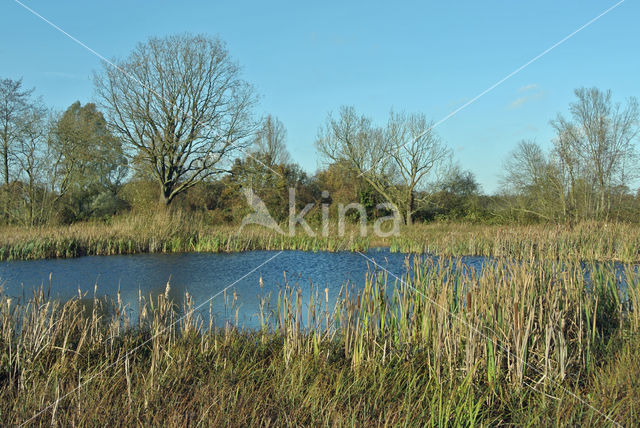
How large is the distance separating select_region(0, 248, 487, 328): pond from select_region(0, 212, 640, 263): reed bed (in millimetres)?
857

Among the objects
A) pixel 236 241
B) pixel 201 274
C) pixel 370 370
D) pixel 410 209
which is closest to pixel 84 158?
pixel 236 241

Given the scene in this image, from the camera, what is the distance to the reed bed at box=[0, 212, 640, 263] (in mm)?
12586

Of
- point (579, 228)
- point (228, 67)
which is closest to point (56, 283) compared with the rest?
point (579, 228)

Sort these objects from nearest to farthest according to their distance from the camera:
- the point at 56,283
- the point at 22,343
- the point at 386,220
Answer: the point at 22,343 < the point at 56,283 < the point at 386,220

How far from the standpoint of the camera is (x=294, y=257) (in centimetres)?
1357

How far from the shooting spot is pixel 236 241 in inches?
612

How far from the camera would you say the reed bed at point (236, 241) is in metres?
12.6

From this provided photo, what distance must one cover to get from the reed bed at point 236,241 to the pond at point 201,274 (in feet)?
2.81

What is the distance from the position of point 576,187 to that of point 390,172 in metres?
9.22

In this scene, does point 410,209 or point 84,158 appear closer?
point 84,158

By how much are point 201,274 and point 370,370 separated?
738 cm

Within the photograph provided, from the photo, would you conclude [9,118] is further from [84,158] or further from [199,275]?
[199,275]

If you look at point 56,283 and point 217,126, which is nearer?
point 56,283

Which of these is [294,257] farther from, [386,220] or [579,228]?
[386,220]
